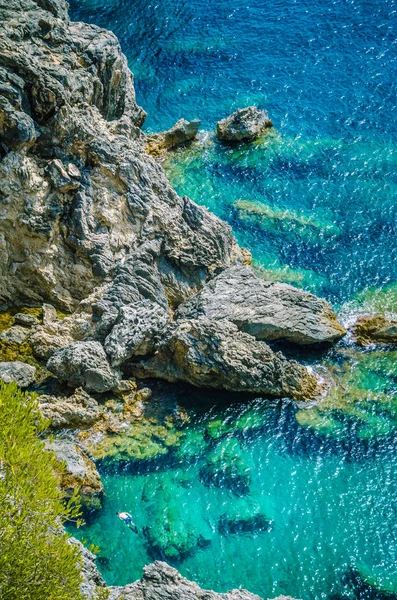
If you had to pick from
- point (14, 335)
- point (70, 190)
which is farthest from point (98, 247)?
point (14, 335)

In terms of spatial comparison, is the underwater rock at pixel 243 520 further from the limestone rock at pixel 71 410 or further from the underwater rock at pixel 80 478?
the limestone rock at pixel 71 410

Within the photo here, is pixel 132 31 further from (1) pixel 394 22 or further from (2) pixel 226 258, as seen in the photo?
(2) pixel 226 258

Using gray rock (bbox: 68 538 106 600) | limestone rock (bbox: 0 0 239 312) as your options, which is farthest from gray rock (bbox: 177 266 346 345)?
gray rock (bbox: 68 538 106 600)

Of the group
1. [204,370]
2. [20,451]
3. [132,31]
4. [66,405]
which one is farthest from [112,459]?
[132,31]

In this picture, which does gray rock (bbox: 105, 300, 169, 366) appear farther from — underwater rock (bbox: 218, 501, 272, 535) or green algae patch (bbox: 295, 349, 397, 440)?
underwater rock (bbox: 218, 501, 272, 535)

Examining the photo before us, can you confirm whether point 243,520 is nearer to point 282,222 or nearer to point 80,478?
point 80,478

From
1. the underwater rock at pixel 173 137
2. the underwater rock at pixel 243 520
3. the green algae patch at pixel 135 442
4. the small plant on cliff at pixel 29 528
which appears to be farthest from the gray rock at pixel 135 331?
the underwater rock at pixel 173 137
